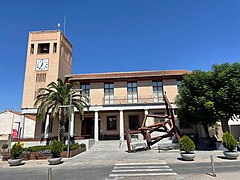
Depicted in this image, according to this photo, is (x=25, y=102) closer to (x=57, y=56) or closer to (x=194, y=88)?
(x=57, y=56)

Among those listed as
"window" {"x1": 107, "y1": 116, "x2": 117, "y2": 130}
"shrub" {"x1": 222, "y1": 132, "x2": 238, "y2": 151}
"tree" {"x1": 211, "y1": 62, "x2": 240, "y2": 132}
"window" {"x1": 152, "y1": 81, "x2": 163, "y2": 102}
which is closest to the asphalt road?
"shrub" {"x1": 222, "y1": 132, "x2": 238, "y2": 151}

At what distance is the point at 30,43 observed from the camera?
2992cm

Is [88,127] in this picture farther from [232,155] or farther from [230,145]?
[232,155]

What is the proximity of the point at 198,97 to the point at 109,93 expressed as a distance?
42.4 feet

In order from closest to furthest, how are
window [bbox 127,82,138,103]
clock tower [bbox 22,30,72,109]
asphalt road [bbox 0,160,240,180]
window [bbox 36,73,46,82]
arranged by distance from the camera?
asphalt road [bbox 0,160,240,180] → window [bbox 127,82,138,103] → clock tower [bbox 22,30,72,109] → window [bbox 36,73,46,82]

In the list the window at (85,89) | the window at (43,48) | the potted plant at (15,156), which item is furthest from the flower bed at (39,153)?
the window at (43,48)

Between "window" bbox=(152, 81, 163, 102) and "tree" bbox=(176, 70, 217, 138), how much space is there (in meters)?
5.93

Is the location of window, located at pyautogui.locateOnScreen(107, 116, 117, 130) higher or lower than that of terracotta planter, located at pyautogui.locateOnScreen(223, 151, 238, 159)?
higher

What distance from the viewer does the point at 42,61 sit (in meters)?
29.0

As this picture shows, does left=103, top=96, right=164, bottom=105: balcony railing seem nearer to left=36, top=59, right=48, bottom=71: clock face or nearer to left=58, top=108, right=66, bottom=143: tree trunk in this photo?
left=58, top=108, right=66, bottom=143: tree trunk

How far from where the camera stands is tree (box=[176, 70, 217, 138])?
1659cm

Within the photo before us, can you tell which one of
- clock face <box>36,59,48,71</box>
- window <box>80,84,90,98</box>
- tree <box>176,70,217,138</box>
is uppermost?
clock face <box>36,59,48,71</box>

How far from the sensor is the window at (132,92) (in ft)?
85.7

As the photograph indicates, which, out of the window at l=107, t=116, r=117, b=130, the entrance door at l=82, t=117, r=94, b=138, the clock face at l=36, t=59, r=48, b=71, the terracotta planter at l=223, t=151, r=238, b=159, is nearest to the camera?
the terracotta planter at l=223, t=151, r=238, b=159
